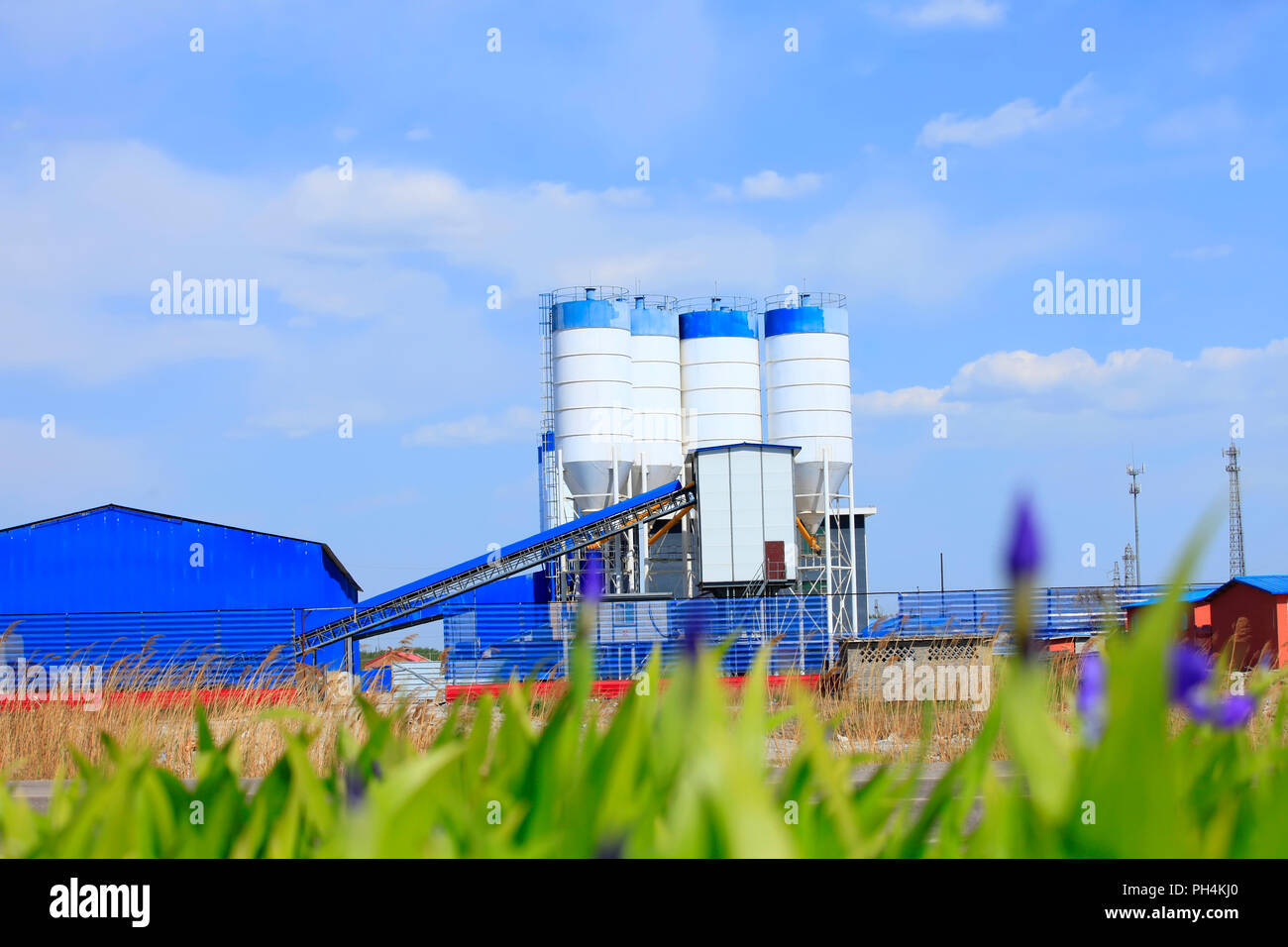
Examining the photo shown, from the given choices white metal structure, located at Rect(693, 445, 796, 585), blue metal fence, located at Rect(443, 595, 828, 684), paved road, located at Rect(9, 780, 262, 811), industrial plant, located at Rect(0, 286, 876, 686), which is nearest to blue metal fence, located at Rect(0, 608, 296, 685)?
industrial plant, located at Rect(0, 286, 876, 686)

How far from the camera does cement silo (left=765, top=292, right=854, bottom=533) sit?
33438mm

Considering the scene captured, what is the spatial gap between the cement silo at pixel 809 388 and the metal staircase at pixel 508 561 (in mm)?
5402

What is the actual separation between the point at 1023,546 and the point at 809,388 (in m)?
33.4

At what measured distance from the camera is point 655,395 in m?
33.7

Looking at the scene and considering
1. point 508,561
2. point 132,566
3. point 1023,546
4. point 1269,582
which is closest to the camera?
point 1023,546

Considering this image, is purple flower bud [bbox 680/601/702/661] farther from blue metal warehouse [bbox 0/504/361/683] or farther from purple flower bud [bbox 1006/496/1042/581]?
blue metal warehouse [bbox 0/504/361/683]

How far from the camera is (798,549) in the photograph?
1240 inches

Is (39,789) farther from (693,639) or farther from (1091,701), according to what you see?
(1091,701)

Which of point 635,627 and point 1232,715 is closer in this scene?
point 1232,715

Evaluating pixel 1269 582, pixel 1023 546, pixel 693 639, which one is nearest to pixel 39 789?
pixel 693 639

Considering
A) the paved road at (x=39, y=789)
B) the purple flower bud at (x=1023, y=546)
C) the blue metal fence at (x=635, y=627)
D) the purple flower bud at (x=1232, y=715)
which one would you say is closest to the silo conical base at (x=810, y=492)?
the blue metal fence at (x=635, y=627)
